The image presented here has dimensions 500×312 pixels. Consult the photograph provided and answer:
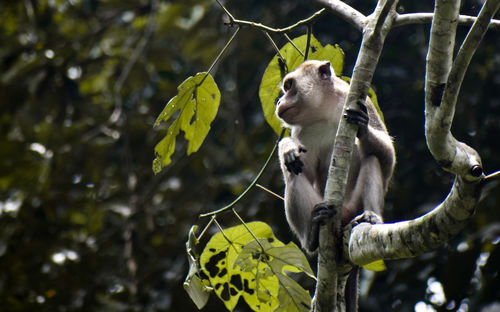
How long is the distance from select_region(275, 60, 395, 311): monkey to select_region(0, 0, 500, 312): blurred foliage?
132cm

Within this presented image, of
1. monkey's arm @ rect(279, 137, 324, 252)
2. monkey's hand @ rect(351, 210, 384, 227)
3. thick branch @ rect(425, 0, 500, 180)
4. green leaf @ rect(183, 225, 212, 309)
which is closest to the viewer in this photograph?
thick branch @ rect(425, 0, 500, 180)

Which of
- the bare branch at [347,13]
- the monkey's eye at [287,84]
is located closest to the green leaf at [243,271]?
the bare branch at [347,13]

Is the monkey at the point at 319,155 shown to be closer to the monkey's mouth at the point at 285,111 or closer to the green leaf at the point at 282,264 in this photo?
the monkey's mouth at the point at 285,111

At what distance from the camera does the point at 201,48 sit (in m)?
9.73

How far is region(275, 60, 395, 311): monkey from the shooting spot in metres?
4.64

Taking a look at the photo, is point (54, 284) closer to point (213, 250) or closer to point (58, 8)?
point (213, 250)

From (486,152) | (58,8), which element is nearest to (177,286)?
(486,152)

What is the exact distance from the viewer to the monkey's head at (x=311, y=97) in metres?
5.28

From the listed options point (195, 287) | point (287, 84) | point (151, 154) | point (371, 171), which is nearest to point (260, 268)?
point (195, 287)

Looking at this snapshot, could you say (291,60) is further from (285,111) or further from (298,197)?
(298,197)

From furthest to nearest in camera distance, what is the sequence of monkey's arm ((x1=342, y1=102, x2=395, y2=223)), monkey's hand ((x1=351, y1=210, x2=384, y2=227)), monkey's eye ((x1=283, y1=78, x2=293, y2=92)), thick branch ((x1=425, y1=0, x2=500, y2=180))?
monkey's eye ((x1=283, y1=78, x2=293, y2=92)) < monkey's arm ((x1=342, y1=102, x2=395, y2=223)) < monkey's hand ((x1=351, y1=210, x2=384, y2=227)) < thick branch ((x1=425, y1=0, x2=500, y2=180))

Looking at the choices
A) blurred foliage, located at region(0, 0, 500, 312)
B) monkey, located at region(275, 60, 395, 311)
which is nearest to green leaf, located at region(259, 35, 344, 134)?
monkey, located at region(275, 60, 395, 311)

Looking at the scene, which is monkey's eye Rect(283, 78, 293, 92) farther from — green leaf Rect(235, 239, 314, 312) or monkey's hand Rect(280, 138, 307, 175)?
green leaf Rect(235, 239, 314, 312)

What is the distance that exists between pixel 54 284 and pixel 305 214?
432 centimetres
